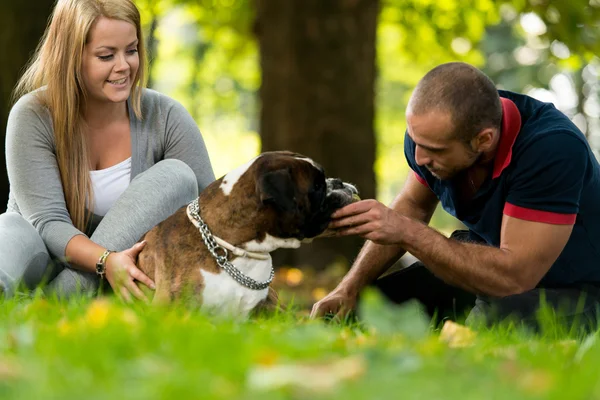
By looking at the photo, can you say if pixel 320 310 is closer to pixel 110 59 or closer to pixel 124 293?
pixel 124 293

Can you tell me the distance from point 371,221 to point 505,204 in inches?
35.3

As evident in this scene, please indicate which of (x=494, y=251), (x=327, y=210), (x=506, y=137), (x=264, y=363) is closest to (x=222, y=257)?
(x=327, y=210)

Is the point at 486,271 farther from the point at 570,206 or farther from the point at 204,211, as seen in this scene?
the point at 204,211

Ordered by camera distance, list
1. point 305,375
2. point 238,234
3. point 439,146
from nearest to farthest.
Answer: point 305,375 < point 238,234 < point 439,146

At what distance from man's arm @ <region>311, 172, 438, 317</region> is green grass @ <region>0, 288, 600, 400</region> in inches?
75.0

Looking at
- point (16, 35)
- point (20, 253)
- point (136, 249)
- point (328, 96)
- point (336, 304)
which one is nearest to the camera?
point (136, 249)

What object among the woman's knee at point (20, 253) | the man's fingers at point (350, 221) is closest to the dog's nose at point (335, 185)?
the man's fingers at point (350, 221)

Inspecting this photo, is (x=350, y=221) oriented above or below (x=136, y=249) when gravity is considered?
above

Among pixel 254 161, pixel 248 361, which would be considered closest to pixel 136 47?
pixel 254 161

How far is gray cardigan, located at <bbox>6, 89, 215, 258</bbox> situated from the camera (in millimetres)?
5172

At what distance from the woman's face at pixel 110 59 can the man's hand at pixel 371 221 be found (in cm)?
176

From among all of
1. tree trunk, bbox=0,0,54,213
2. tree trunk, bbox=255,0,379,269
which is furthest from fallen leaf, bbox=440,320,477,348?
tree trunk, bbox=0,0,54,213

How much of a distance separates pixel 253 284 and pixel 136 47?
1895 mm

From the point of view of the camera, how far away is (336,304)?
5.13 meters
